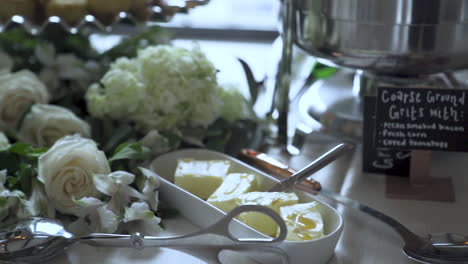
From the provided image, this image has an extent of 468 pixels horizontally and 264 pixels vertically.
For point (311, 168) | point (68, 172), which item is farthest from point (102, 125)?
point (311, 168)

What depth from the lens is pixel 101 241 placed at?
23.7 inches

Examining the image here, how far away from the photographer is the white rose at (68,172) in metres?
0.64

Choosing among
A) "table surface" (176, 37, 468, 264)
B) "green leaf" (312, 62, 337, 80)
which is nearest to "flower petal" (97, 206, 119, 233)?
"table surface" (176, 37, 468, 264)

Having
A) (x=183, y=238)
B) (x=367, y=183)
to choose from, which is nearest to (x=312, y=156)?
(x=367, y=183)

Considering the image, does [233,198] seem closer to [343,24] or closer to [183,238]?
[183,238]

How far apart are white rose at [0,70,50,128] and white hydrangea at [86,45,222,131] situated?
0.07 m

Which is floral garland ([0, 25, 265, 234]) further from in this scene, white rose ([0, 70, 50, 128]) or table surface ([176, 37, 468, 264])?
table surface ([176, 37, 468, 264])

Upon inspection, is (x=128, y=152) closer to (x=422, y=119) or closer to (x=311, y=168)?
(x=311, y=168)

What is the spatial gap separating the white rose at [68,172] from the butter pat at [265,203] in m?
0.16

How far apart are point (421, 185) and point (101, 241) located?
38 cm

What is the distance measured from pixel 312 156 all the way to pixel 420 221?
0.63 feet

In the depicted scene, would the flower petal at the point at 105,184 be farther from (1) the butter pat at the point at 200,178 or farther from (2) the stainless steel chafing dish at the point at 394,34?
(2) the stainless steel chafing dish at the point at 394,34

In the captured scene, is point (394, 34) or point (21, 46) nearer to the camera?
point (394, 34)

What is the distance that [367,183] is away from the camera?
2.52 ft
